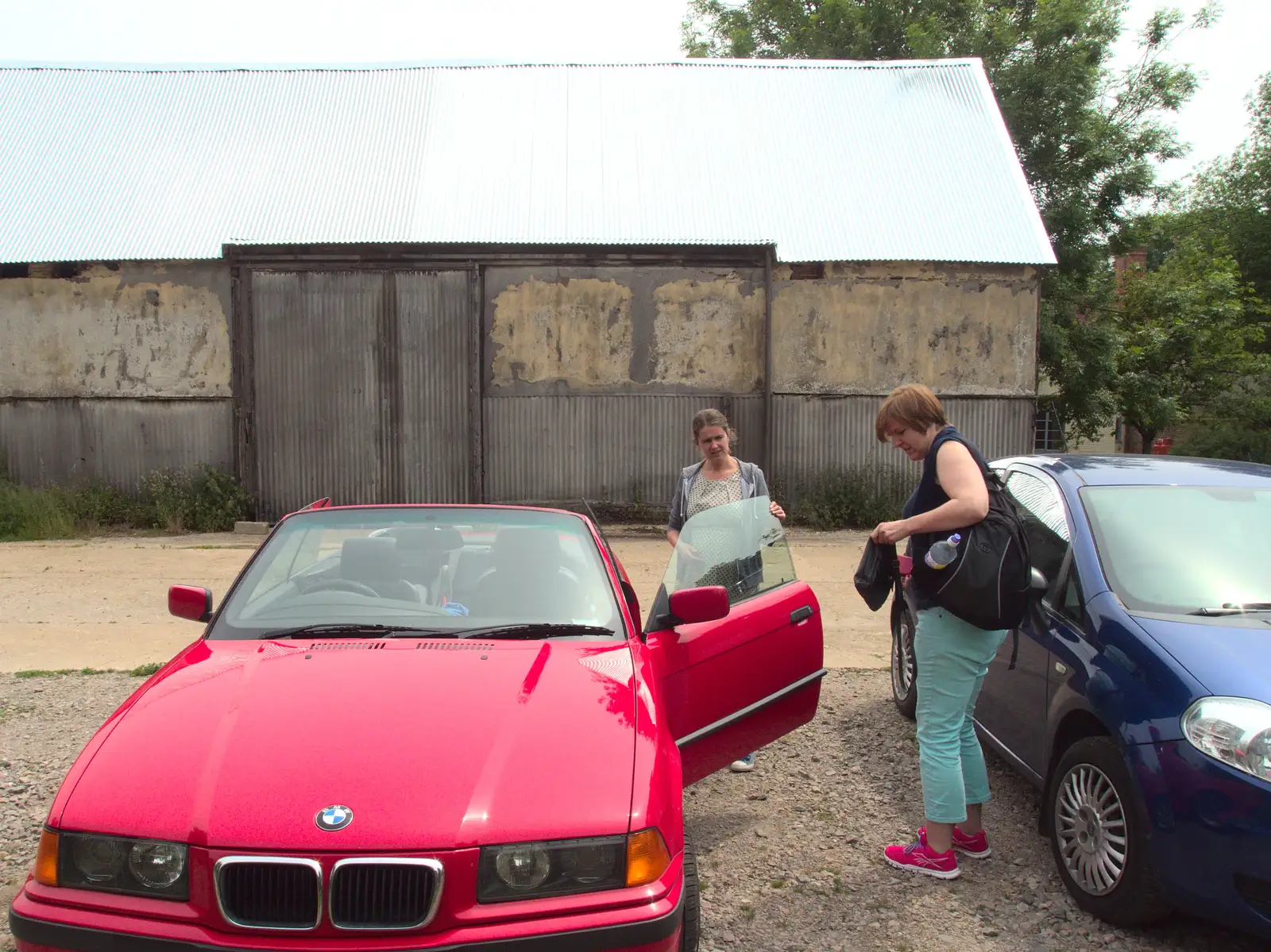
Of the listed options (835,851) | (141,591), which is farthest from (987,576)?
(141,591)

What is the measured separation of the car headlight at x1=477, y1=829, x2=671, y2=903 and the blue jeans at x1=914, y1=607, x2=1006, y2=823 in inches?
63.9

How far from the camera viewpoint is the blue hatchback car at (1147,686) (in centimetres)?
306

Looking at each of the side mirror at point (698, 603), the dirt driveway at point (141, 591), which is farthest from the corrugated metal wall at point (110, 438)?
the side mirror at point (698, 603)

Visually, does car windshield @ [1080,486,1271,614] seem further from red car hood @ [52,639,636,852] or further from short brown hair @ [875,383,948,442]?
red car hood @ [52,639,636,852]

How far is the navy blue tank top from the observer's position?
12.3ft

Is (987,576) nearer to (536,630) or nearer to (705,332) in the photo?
(536,630)

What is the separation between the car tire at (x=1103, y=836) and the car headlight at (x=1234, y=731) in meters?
0.28

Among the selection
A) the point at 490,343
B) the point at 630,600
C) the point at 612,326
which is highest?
the point at 612,326

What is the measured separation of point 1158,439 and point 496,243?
24864 millimetres

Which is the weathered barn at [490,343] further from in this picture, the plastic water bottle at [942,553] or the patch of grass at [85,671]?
the plastic water bottle at [942,553]

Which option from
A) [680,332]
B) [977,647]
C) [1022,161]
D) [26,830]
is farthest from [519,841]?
[1022,161]

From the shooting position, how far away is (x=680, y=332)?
15102mm

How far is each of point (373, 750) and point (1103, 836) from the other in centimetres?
251

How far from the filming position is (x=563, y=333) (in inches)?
593
